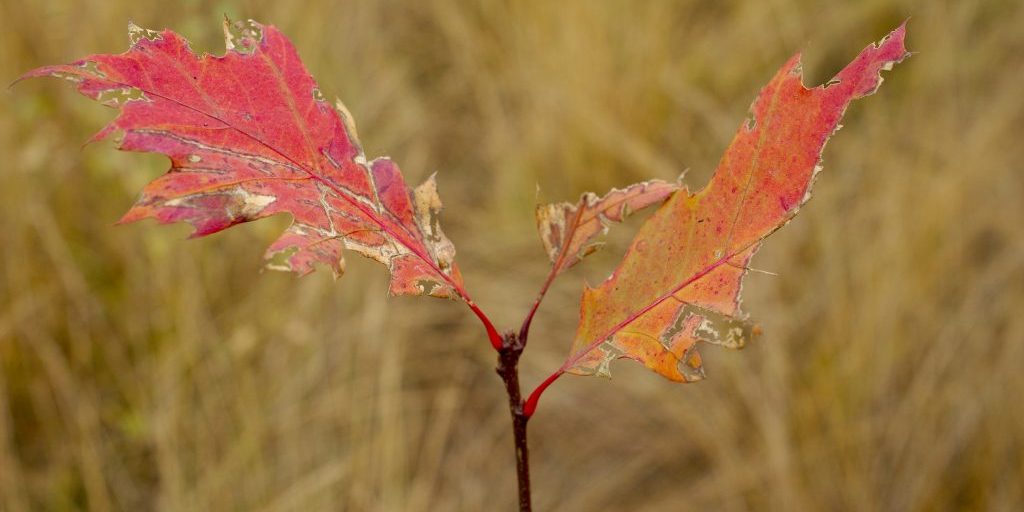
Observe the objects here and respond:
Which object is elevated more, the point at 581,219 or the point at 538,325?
the point at 538,325

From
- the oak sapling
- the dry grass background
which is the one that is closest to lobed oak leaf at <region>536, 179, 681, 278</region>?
the oak sapling

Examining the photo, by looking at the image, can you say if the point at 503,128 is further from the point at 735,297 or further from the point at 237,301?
the point at 735,297

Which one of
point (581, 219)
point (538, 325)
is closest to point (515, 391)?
point (581, 219)

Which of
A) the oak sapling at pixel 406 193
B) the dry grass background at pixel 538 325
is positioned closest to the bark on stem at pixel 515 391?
the oak sapling at pixel 406 193

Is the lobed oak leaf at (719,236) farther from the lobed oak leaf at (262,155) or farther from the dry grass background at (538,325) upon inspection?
the dry grass background at (538,325)

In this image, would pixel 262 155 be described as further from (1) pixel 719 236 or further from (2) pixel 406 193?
(1) pixel 719 236
